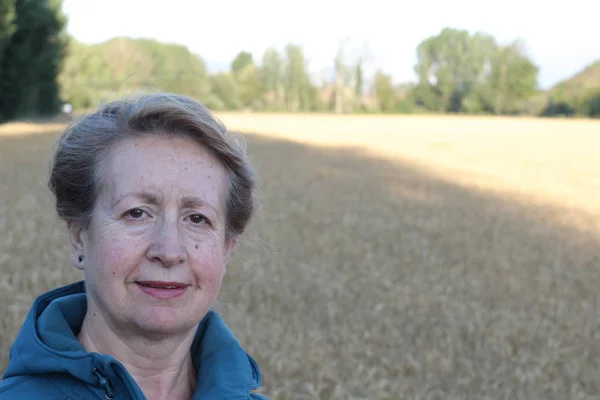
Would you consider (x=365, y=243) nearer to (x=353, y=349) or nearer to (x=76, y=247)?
(x=353, y=349)

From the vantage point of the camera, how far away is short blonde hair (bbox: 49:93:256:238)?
1.57 metres

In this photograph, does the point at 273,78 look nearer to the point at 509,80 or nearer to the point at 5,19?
the point at 509,80

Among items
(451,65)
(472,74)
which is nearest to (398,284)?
(451,65)

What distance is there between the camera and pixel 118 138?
62.2 inches

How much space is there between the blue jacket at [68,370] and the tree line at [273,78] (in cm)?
2686

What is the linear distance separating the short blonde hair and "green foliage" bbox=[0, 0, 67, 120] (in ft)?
90.0

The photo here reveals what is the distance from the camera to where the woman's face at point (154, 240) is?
149 centimetres

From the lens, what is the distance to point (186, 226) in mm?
1580

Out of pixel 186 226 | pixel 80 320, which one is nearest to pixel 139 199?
pixel 186 226

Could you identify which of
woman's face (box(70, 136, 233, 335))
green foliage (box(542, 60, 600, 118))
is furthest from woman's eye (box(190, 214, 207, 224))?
green foliage (box(542, 60, 600, 118))

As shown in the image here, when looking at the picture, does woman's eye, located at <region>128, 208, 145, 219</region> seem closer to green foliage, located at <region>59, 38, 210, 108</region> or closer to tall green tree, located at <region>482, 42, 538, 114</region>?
green foliage, located at <region>59, 38, 210, 108</region>

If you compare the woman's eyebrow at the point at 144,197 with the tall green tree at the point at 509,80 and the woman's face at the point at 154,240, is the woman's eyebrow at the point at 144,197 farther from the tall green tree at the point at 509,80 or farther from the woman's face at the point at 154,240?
the tall green tree at the point at 509,80

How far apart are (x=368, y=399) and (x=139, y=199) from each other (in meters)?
2.62

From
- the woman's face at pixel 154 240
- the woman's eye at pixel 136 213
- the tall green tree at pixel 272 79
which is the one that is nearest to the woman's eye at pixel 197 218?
the woman's face at pixel 154 240
